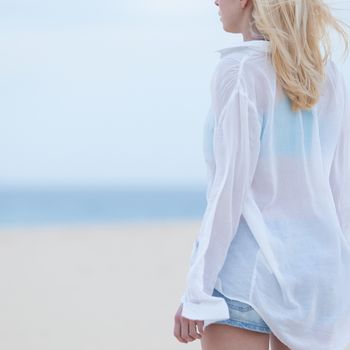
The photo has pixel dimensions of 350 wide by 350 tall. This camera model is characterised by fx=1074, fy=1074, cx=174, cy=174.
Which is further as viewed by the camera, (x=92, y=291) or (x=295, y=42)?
(x=92, y=291)

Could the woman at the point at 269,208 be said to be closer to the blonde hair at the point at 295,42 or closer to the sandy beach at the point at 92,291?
the blonde hair at the point at 295,42

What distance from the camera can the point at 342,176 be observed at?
2309 millimetres

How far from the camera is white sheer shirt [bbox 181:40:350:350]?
2.08 metres

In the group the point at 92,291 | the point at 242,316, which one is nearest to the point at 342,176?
the point at 242,316

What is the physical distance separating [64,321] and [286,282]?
12.8 feet

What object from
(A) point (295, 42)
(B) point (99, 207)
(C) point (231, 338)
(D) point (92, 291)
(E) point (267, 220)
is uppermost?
(A) point (295, 42)

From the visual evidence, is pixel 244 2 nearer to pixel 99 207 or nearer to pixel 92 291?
pixel 92 291

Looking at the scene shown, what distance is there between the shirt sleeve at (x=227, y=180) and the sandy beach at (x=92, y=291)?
2.80 meters

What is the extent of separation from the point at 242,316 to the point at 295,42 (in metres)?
0.55

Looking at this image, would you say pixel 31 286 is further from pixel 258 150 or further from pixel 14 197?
pixel 14 197

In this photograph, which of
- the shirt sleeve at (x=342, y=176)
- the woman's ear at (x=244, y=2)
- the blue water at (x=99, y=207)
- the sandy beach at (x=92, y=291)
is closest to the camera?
the woman's ear at (x=244, y=2)

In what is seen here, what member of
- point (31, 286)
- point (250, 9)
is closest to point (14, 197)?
point (31, 286)

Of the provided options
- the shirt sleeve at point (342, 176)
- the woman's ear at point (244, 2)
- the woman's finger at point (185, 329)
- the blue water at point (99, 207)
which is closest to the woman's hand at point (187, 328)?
the woman's finger at point (185, 329)

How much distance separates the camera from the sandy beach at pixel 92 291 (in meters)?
5.30
